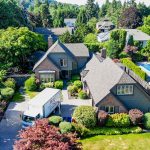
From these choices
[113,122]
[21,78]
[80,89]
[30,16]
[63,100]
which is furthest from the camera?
[30,16]

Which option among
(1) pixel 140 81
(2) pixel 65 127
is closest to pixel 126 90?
(2) pixel 65 127

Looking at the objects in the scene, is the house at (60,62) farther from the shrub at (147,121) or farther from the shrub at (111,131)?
the shrub at (147,121)

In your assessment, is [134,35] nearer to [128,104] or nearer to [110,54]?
[110,54]

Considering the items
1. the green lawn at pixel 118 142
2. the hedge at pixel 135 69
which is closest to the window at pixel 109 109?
the green lawn at pixel 118 142

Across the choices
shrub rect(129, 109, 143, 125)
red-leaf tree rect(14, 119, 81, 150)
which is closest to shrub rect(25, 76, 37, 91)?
shrub rect(129, 109, 143, 125)

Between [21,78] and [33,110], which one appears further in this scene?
[21,78]

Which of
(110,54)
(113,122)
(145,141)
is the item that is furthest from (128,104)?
(110,54)
